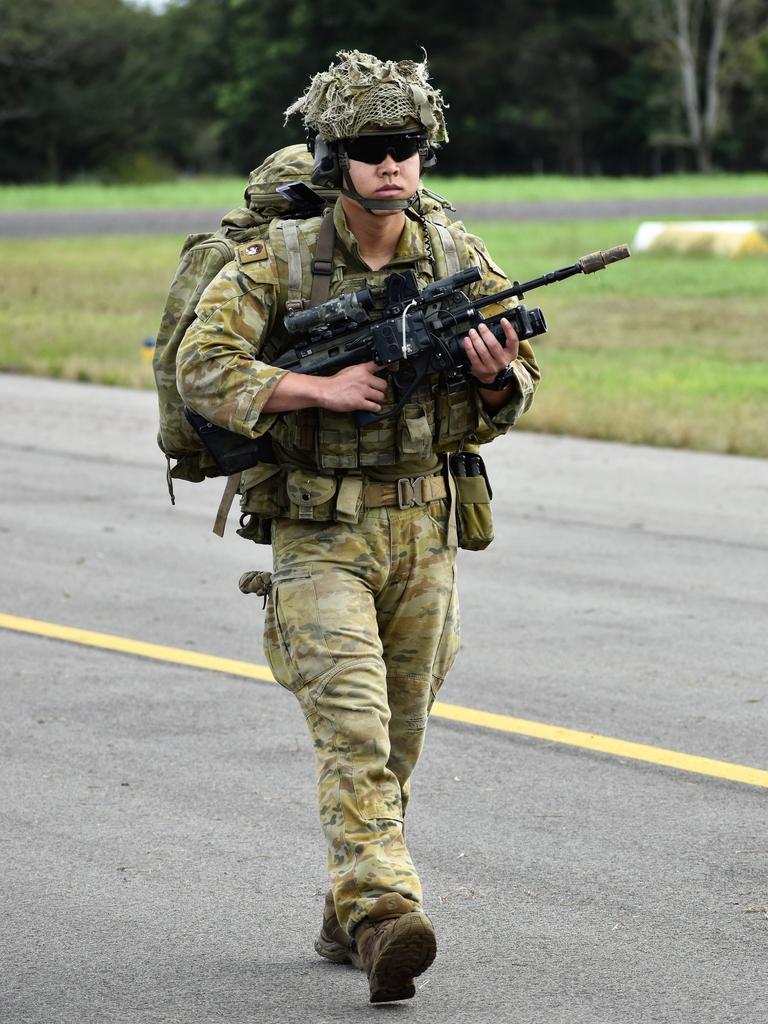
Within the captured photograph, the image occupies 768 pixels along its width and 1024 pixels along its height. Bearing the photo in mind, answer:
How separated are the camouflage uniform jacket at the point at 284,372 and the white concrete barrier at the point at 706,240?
87.1ft

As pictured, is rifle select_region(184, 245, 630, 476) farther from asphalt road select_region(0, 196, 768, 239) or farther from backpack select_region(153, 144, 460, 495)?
asphalt road select_region(0, 196, 768, 239)

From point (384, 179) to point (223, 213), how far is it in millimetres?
40203

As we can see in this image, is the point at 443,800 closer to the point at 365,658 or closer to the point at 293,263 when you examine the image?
the point at 365,658

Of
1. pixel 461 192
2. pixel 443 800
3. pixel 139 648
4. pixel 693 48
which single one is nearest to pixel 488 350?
pixel 443 800

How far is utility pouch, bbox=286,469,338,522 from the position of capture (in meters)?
3.98

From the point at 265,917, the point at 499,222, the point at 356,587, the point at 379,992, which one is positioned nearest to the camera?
the point at 379,992

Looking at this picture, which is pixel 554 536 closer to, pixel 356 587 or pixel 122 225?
pixel 356 587

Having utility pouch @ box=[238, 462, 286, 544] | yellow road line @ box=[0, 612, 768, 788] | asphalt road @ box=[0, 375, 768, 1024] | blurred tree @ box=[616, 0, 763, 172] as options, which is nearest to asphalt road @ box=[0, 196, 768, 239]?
blurred tree @ box=[616, 0, 763, 172]

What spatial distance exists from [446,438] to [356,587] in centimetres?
39

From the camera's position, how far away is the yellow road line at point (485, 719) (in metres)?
5.64

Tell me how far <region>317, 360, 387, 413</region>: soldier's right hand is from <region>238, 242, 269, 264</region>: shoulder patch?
→ 305 mm

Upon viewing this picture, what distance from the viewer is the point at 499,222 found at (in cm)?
4022

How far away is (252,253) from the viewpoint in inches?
157

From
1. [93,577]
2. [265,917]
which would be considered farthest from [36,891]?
[93,577]
